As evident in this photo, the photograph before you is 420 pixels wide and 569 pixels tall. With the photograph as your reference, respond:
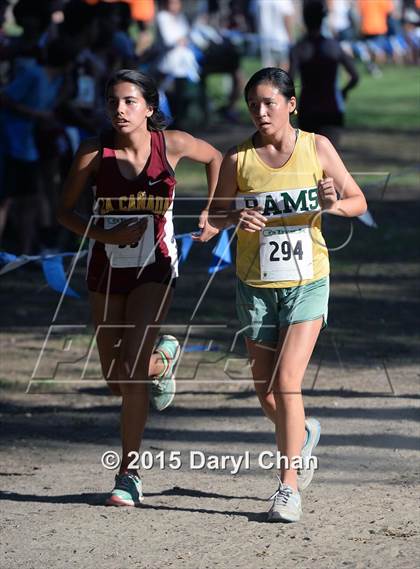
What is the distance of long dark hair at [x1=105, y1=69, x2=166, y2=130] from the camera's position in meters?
5.68

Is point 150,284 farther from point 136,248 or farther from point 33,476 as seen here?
point 33,476

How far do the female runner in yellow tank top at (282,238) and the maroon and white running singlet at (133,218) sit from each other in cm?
30

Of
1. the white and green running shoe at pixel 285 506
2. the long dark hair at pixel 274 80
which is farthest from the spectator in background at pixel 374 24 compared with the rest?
the white and green running shoe at pixel 285 506

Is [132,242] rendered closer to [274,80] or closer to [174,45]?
[274,80]

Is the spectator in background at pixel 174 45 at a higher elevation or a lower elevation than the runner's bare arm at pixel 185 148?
lower

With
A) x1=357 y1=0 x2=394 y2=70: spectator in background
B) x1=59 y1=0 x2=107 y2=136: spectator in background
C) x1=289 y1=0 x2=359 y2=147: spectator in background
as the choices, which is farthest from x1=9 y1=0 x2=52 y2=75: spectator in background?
x1=357 y1=0 x2=394 y2=70: spectator in background

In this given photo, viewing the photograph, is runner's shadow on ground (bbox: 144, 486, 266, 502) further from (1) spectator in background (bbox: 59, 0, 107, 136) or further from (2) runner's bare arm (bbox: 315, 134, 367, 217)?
(1) spectator in background (bbox: 59, 0, 107, 136)

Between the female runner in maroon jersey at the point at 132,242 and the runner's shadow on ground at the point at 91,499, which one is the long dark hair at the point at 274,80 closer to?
the female runner in maroon jersey at the point at 132,242

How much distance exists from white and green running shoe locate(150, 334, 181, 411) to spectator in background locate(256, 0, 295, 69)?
69.6 feet

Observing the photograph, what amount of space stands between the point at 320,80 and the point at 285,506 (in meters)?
7.81

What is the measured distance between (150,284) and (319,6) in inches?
284

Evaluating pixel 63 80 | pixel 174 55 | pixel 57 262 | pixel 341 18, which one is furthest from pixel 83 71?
pixel 341 18

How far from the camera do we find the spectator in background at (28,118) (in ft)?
36.0

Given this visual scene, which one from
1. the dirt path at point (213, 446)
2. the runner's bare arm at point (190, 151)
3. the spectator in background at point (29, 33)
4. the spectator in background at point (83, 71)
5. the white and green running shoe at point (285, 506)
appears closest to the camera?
the dirt path at point (213, 446)
